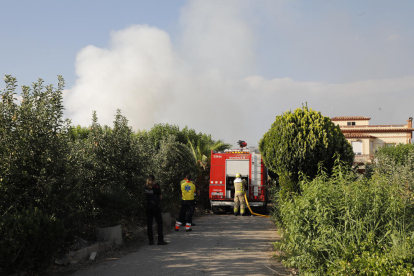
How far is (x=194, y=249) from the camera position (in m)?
8.16

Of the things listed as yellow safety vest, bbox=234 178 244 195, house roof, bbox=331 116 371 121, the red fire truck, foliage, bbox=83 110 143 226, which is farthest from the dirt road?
house roof, bbox=331 116 371 121

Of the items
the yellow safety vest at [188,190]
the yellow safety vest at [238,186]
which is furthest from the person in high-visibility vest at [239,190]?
the yellow safety vest at [188,190]

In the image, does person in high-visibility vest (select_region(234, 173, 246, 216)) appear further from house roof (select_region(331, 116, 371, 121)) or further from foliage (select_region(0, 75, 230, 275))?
house roof (select_region(331, 116, 371, 121))

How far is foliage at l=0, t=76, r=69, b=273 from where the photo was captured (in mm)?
5199

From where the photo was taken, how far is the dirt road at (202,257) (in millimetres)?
6262

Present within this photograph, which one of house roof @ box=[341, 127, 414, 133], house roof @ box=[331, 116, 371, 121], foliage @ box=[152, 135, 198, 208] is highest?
house roof @ box=[331, 116, 371, 121]

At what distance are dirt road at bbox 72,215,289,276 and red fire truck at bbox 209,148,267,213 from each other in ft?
20.9

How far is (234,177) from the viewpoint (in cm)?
1747

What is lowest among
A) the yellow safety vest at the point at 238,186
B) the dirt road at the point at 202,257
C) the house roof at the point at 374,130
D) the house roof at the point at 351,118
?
the dirt road at the point at 202,257

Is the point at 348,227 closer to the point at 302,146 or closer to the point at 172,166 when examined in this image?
the point at 302,146

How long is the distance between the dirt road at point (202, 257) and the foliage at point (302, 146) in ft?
6.83

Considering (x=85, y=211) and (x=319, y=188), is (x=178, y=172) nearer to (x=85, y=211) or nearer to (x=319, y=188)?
(x=85, y=211)

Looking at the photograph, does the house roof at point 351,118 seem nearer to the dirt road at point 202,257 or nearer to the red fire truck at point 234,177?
the red fire truck at point 234,177

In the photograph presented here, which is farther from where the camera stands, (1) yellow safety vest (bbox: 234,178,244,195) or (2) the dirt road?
(1) yellow safety vest (bbox: 234,178,244,195)
